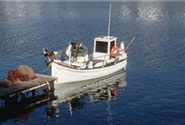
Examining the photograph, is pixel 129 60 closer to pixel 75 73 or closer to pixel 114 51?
pixel 114 51

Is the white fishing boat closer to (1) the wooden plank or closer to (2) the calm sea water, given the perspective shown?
(1) the wooden plank

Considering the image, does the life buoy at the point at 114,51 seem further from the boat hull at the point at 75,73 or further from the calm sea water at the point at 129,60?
the calm sea water at the point at 129,60

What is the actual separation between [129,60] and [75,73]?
47.0 feet

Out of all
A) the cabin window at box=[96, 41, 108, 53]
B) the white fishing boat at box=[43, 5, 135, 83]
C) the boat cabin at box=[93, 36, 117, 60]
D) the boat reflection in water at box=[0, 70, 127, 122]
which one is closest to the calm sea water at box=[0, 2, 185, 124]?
the boat reflection in water at box=[0, 70, 127, 122]

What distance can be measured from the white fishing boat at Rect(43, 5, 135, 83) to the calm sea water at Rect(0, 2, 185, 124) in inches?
121

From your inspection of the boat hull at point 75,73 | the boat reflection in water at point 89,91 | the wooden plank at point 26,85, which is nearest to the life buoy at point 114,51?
the boat hull at point 75,73

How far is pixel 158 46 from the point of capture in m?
59.5

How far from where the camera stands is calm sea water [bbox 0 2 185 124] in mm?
29750

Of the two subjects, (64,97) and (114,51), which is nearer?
(64,97)

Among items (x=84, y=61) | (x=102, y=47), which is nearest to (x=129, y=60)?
(x=102, y=47)

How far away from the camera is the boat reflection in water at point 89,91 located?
33.6 meters

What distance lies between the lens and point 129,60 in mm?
49312

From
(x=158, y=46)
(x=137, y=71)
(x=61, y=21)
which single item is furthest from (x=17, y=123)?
(x=61, y=21)

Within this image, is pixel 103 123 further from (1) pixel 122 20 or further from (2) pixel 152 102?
(1) pixel 122 20
